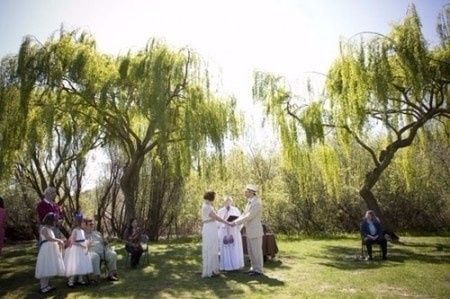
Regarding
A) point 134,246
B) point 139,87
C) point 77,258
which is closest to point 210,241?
point 134,246

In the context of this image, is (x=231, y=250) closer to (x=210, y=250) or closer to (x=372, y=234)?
(x=210, y=250)

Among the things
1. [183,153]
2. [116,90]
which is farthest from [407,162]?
[116,90]

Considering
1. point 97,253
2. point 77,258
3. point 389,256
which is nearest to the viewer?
point 77,258

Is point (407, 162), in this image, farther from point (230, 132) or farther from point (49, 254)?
point (49, 254)

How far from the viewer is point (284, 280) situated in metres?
8.13

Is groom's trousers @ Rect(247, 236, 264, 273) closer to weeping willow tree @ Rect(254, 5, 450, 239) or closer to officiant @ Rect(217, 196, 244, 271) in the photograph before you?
officiant @ Rect(217, 196, 244, 271)

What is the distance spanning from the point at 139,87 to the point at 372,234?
8.27 metres

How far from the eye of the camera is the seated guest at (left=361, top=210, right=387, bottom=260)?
10547 mm

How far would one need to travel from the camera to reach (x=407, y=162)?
54.2 ft

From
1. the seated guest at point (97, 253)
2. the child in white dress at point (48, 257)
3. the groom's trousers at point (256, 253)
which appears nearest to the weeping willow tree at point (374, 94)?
the groom's trousers at point (256, 253)

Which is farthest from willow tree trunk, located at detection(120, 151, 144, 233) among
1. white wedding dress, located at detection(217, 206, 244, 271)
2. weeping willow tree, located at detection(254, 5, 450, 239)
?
white wedding dress, located at detection(217, 206, 244, 271)

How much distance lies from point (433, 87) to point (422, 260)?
602cm

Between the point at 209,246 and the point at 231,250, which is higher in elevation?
the point at 209,246

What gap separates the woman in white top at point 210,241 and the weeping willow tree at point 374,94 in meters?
6.36
